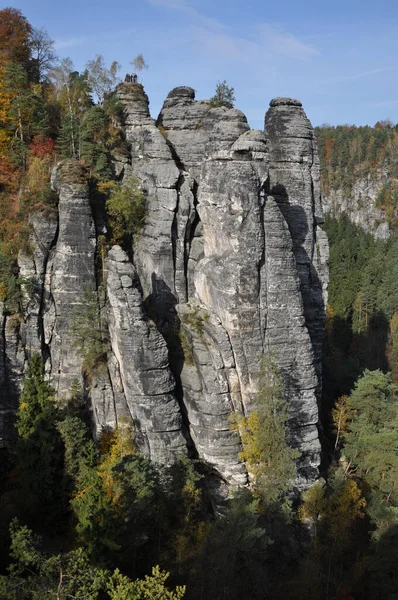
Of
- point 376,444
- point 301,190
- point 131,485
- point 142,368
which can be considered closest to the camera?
point 131,485

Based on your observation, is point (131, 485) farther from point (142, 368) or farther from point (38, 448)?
point (38, 448)

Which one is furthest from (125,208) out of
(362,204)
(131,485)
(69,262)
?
(362,204)

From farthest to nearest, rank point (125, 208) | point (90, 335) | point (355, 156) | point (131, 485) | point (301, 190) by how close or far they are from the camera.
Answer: point (355, 156)
point (301, 190)
point (125, 208)
point (90, 335)
point (131, 485)

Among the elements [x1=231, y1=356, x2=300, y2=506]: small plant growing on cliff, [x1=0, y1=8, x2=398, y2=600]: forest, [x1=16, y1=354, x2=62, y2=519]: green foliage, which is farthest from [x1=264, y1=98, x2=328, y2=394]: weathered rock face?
[x1=16, y1=354, x2=62, y2=519]: green foliage

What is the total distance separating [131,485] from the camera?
20625 millimetres

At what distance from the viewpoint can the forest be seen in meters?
17.9

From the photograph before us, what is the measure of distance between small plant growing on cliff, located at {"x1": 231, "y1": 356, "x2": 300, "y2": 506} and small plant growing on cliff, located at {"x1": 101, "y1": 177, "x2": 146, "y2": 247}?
10775 millimetres

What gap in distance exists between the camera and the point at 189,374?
24.2 m

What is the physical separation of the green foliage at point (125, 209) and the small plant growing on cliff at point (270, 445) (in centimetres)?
1077

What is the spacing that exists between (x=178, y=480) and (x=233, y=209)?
40.5 ft

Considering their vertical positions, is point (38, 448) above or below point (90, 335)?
below

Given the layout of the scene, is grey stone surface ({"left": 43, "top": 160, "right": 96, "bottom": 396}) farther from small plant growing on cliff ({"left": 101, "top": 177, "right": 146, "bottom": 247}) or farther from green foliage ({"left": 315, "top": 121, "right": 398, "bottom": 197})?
green foliage ({"left": 315, "top": 121, "right": 398, "bottom": 197})

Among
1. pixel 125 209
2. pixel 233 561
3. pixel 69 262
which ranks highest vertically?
pixel 125 209

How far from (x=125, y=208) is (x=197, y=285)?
579cm
